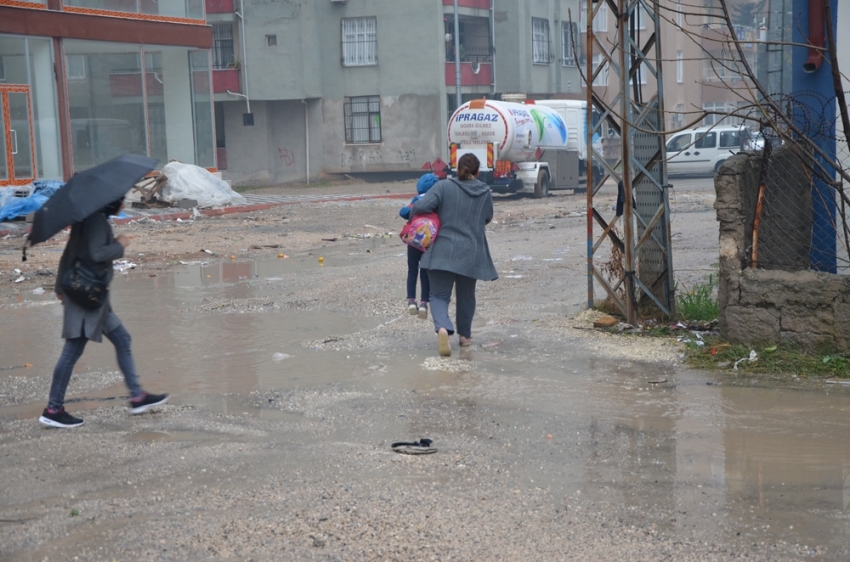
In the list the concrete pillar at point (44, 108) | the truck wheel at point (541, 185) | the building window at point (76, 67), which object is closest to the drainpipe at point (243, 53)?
the building window at point (76, 67)

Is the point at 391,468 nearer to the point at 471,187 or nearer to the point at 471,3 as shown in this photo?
the point at 471,187

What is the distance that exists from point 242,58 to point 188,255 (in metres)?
24.5

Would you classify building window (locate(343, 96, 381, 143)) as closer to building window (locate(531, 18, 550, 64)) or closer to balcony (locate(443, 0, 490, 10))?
balcony (locate(443, 0, 490, 10))

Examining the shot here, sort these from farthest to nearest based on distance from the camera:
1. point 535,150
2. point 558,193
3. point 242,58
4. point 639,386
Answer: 1. point 242,58
2. point 558,193
3. point 535,150
4. point 639,386

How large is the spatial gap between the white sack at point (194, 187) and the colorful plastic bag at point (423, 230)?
52.7 feet

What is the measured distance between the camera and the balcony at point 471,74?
37938 mm

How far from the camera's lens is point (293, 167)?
127ft

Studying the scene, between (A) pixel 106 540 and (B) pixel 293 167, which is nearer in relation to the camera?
(A) pixel 106 540

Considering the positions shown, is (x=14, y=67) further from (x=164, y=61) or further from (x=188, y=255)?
(x=188, y=255)

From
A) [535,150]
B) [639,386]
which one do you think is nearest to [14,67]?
[535,150]

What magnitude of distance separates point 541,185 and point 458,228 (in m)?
20.1

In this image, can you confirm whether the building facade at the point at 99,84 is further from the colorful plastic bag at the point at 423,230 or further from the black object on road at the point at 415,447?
the black object on road at the point at 415,447

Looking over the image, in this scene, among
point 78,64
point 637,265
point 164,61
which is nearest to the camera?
point 637,265

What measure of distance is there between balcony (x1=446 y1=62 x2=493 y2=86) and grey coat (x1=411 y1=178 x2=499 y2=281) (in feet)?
102
